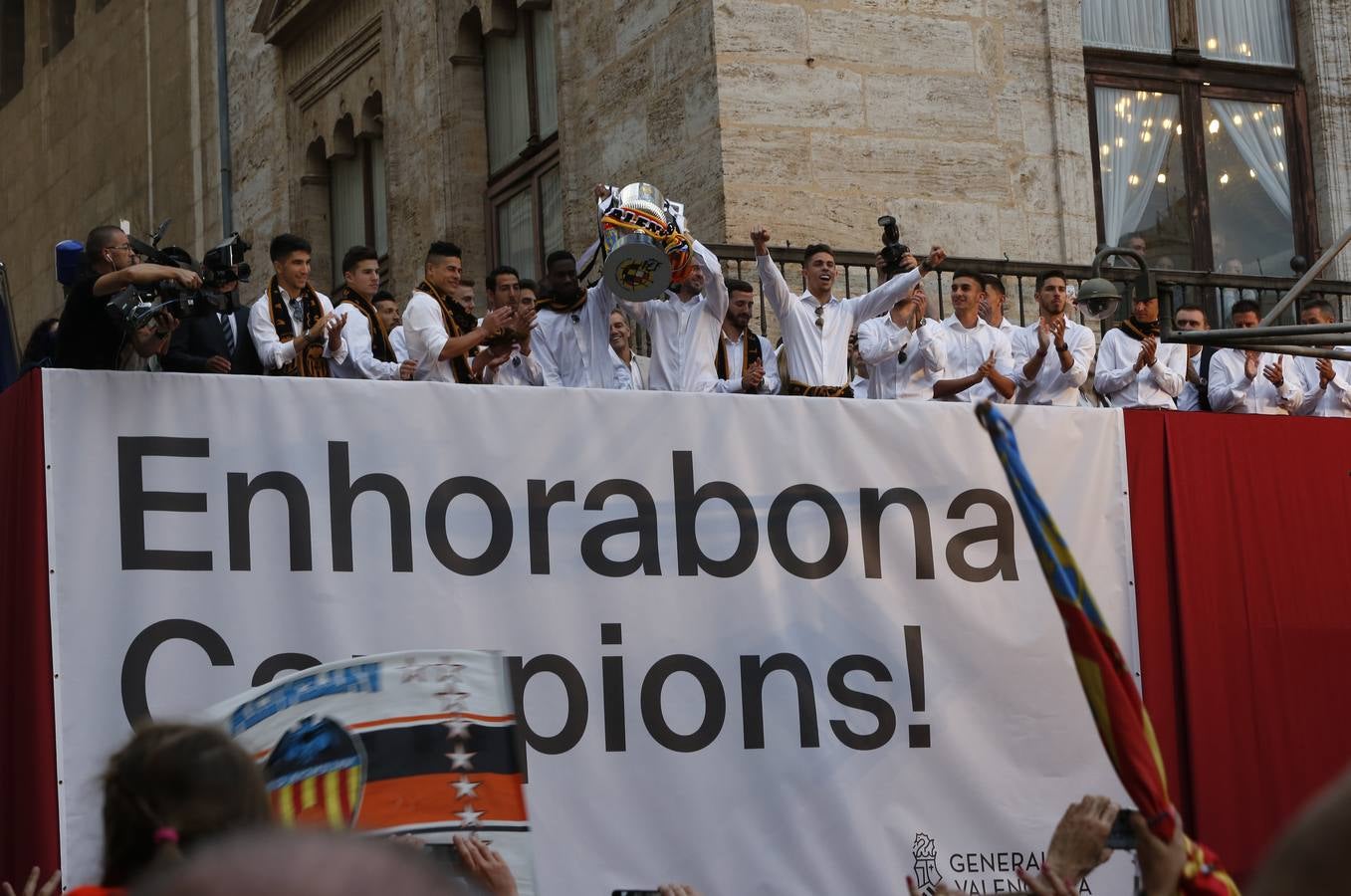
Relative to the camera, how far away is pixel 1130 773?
3.13 m

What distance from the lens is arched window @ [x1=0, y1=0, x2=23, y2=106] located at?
97.2ft

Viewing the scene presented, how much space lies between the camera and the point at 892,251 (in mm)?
10039

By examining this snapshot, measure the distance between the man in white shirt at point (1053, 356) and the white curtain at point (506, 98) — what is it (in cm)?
666

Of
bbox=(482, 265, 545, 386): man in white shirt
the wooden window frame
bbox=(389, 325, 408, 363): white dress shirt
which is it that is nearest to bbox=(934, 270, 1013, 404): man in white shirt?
bbox=(482, 265, 545, 386): man in white shirt

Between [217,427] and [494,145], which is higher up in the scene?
[494,145]

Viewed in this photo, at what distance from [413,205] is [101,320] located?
10966 mm

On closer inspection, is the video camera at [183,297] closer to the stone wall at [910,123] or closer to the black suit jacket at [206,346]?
the black suit jacket at [206,346]

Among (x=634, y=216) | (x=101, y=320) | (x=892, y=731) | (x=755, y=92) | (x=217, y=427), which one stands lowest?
(x=892, y=731)

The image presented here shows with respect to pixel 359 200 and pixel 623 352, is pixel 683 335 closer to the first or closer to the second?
pixel 623 352

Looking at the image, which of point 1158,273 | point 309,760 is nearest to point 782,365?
point 1158,273

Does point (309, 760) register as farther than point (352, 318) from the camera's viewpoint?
No

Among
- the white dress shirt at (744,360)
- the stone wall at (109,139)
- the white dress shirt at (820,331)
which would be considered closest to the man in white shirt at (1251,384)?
the white dress shirt at (820,331)

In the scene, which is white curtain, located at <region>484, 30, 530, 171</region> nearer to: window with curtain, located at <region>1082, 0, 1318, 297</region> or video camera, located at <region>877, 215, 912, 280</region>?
window with curtain, located at <region>1082, 0, 1318, 297</region>

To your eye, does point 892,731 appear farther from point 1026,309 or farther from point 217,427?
point 1026,309
